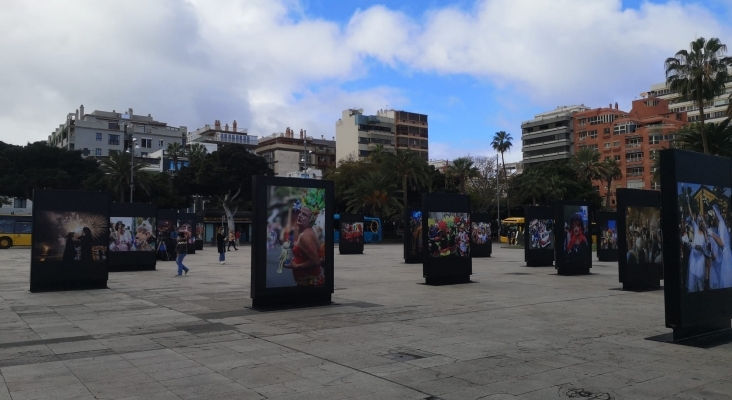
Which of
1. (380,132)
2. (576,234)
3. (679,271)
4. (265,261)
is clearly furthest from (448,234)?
(380,132)

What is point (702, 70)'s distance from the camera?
3341 cm

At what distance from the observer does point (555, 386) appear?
6.12 m

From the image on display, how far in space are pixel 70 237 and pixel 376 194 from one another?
4700 cm

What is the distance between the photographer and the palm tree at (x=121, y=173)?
5791cm

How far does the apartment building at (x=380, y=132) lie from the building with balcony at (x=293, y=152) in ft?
17.1

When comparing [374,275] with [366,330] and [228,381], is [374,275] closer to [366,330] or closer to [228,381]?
[366,330]

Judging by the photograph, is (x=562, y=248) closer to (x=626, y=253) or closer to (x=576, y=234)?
(x=576, y=234)

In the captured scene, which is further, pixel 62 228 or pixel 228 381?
pixel 62 228

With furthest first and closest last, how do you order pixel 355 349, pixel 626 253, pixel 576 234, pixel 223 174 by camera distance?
pixel 223 174 → pixel 576 234 → pixel 626 253 → pixel 355 349

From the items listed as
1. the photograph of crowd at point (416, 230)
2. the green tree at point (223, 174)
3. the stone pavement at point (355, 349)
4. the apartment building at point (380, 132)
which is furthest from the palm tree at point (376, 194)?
the stone pavement at point (355, 349)

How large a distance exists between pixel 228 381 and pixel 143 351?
2316 mm

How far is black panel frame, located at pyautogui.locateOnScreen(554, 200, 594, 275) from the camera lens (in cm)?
2033

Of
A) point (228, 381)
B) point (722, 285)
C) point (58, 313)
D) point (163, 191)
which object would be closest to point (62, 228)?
point (58, 313)

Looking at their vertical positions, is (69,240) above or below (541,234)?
below
